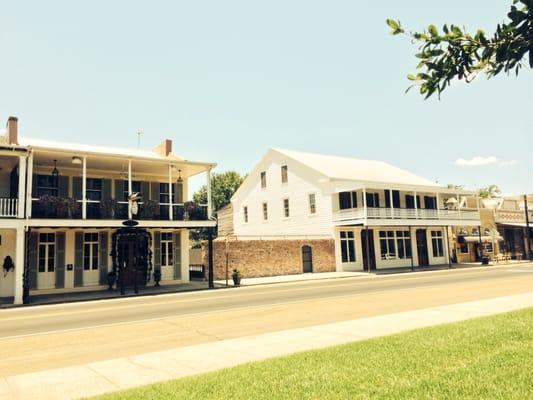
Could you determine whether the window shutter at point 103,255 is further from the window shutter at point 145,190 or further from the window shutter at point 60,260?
the window shutter at point 145,190

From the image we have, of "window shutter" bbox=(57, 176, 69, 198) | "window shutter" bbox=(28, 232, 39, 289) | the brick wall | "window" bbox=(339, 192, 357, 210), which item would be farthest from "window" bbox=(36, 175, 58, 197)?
"window" bbox=(339, 192, 357, 210)

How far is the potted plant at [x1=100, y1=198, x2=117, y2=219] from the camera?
21953mm

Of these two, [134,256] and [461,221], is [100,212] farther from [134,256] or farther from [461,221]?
[461,221]

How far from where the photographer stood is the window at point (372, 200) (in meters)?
34.4

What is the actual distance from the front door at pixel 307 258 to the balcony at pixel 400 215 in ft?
10.3

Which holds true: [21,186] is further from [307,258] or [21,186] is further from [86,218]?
[307,258]

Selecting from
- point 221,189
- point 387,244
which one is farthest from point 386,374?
point 221,189

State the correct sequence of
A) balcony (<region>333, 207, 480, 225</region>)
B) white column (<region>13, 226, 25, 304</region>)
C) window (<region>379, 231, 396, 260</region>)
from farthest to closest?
window (<region>379, 231, 396, 260</region>) < balcony (<region>333, 207, 480, 225</region>) < white column (<region>13, 226, 25, 304</region>)

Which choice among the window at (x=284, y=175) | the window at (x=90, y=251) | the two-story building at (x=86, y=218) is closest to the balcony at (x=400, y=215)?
the window at (x=284, y=175)

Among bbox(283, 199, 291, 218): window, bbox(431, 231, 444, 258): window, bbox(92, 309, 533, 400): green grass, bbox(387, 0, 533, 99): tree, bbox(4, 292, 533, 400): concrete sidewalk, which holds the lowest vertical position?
bbox(4, 292, 533, 400): concrete sidewalk

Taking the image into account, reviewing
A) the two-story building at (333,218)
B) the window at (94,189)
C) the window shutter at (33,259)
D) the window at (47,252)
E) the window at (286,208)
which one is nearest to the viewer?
the window shutter at (33,259)

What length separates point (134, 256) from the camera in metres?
23.5

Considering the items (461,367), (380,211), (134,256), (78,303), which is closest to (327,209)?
(380,211)

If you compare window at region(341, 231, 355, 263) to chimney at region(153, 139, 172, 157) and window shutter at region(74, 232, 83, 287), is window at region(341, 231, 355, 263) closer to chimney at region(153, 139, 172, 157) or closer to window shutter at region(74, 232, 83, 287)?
chimney at region(153, 139, 172, 157)
